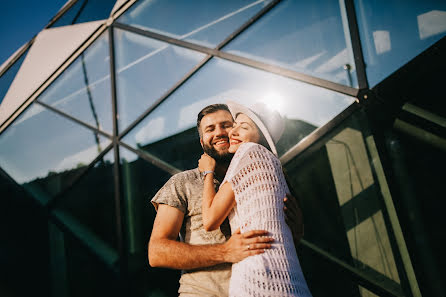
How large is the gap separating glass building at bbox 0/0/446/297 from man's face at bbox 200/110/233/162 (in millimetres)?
1043

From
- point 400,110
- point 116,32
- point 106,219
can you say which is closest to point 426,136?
point 400,110

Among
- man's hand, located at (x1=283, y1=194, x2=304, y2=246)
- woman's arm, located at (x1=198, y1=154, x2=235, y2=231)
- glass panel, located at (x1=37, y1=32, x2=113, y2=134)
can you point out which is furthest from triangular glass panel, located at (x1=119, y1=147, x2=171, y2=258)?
man's hand, located at (x1=283, y1=194, x2=304, y2=246)

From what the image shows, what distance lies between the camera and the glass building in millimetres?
2658

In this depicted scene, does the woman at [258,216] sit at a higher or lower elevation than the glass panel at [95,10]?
lower

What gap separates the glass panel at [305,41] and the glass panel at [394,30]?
17 centimetres

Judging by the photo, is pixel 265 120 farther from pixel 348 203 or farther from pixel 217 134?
pixel 348 203

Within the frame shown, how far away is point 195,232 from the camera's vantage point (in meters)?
1.64

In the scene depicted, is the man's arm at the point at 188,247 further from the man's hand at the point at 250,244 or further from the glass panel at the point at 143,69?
the glass panel at the point at 143,69

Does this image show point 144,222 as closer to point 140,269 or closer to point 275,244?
point 140,269

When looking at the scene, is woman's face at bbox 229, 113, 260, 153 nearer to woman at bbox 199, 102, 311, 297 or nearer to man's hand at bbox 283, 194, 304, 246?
woman at bbox 199, 102, 311, 297

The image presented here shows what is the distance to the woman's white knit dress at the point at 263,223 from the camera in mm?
1116

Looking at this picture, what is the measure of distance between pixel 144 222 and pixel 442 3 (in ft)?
12.7

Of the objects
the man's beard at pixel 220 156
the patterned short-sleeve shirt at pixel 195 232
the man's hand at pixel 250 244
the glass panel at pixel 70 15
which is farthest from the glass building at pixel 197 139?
the man's hand at pixel 250 244

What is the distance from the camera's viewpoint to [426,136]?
269 centimetres
